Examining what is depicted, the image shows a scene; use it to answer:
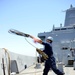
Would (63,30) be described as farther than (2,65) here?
Yes

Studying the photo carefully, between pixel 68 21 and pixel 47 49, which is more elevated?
pixel 68 21

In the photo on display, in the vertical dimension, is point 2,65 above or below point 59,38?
below

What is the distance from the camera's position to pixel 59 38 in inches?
1353

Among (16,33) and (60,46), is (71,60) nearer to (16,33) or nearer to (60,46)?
(60,46)

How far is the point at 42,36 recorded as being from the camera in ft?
128

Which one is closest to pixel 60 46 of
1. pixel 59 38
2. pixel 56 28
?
pixel 59 38

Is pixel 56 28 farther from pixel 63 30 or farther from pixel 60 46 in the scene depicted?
pixel 60 46

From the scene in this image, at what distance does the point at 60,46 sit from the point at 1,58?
23.8 meters

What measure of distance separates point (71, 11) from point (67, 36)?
8292 mm

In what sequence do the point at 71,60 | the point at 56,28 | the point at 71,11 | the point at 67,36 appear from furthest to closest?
the point at 71,11 < the point at 56,28 < the point at 67,36 < the point at 71,60

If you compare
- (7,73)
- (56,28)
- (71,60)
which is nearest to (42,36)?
(56,28)

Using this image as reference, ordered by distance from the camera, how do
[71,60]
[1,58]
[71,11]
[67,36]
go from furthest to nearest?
[71,11], [67,36], [71,60], [1,58]

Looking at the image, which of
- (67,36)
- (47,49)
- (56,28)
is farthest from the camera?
(56,28)

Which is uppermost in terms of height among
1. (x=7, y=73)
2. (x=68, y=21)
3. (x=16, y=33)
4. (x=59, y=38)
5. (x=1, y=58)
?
(x=68, y=21)
